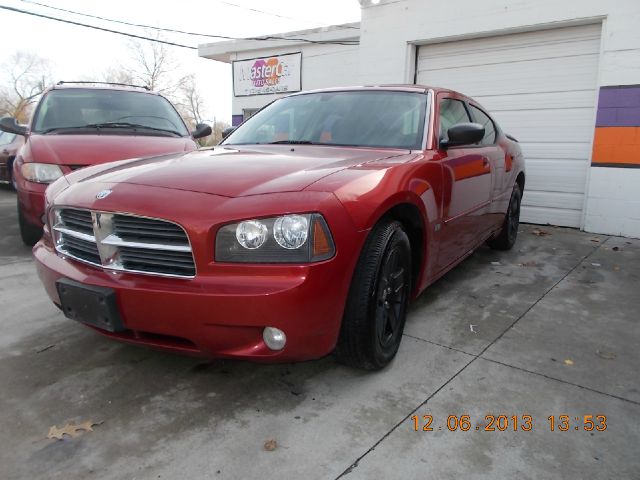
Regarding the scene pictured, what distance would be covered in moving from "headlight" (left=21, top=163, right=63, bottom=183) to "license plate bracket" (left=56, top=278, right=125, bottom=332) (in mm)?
2649

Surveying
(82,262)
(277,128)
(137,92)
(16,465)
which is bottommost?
(16,465)

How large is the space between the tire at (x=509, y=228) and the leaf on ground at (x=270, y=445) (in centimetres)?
375

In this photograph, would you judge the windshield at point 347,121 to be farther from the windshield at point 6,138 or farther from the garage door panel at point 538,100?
the windshield at point 6,138

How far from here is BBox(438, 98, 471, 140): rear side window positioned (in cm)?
341

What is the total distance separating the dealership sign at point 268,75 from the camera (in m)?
11.1

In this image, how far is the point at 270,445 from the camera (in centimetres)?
201

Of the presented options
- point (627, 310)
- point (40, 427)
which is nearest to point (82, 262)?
point (40, 427)

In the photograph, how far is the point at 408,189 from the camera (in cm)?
261

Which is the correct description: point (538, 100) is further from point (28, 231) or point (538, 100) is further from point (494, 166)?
point (28, 231)

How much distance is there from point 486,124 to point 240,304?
349 cm

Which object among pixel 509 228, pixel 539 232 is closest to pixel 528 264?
pixel 509 228

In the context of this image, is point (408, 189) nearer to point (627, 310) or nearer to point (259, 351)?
point (259, 351)

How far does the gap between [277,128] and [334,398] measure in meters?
2.00

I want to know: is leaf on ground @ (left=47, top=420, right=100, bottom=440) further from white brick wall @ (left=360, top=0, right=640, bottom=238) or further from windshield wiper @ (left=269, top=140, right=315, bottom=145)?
white brick wall @ (left=360, top=0, right=640, bottom=238)
